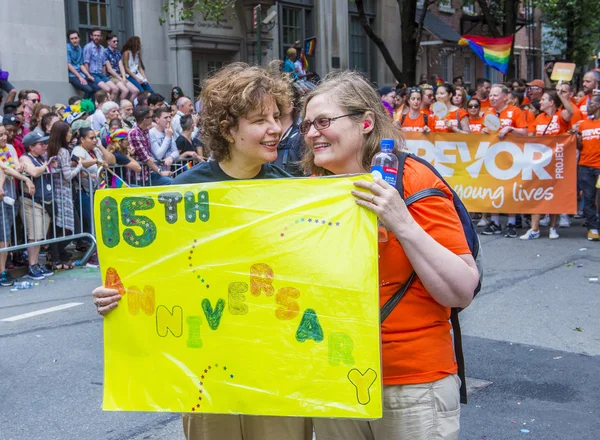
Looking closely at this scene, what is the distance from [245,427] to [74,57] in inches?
596

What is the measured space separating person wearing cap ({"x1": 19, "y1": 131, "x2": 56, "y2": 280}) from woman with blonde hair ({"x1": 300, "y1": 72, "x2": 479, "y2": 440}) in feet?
25.2

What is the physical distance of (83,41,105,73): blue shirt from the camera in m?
16.7

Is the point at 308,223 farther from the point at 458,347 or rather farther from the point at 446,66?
the point at 446,66

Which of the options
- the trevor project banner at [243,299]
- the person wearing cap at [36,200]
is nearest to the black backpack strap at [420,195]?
the trevor project banner at [243,299]

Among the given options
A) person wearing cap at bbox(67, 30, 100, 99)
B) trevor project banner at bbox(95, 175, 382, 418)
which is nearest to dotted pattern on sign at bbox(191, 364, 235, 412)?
trevor project banner at bbox(95, 175, 382, 418)

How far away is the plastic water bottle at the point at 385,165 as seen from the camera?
2.43m

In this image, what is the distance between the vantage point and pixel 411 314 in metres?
2.51

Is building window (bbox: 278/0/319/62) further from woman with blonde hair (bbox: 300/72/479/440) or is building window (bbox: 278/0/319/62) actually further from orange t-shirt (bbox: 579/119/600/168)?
woman with blonde hair (bbox: 300/72/479/440)

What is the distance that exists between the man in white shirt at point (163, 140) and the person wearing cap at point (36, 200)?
1.95 metres

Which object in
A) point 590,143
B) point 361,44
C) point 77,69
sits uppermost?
point 361,44

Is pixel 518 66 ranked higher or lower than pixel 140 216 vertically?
higher

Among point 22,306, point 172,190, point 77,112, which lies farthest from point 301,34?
point 172,190

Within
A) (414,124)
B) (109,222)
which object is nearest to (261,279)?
(109,222)

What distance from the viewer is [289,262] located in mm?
2559
